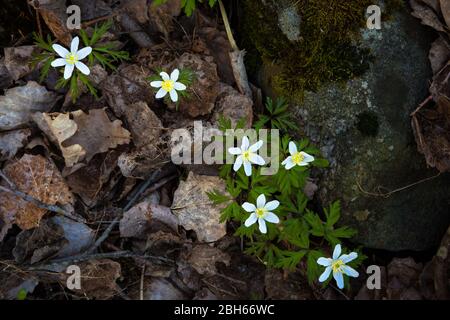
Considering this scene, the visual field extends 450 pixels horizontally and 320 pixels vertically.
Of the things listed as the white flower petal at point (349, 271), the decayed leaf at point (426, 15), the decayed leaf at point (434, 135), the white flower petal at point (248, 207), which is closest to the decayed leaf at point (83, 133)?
the white flower petal at point (248, 207)

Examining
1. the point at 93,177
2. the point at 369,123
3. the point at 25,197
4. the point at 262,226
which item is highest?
the point at 369,123

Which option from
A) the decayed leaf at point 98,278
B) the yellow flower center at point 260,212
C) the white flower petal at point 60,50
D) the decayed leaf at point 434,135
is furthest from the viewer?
the decayed leaf at point 98,278

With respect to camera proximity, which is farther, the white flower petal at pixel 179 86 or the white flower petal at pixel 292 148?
the white flower petal at pixel 179 86

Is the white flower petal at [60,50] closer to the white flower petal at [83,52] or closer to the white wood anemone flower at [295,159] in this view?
the white flower petal at [83,52]

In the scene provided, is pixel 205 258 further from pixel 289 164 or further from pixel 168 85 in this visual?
pixel 168 85

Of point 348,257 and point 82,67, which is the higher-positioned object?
point 82,67

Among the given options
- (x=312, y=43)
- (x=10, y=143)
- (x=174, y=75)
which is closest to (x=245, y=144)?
(x=174, y=75)
